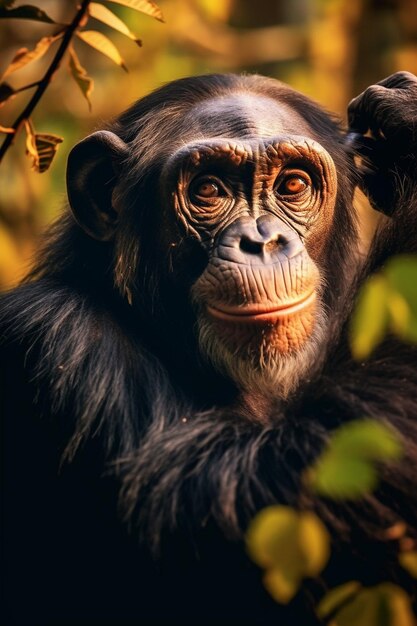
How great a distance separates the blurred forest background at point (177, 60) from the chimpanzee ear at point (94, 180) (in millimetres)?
2812

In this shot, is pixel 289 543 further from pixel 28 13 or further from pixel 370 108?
pixel 370 108

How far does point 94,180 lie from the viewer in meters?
4.60

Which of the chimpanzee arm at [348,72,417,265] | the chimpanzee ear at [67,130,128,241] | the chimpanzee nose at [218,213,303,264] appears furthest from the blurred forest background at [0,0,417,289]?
the chimpanzee nose at [218,213,303,264]

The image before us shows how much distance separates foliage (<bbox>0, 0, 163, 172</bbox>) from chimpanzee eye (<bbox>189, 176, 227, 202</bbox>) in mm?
880

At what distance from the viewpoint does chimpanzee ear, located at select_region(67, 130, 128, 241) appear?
4.50 meters

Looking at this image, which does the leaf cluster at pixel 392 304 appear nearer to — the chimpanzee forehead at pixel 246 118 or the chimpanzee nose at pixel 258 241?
the chimpanzee nose at pixel 258 241

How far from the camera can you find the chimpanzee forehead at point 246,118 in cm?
452

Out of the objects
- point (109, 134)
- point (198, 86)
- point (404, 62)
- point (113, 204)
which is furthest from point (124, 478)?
point (404, 62)

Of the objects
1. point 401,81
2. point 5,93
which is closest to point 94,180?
point 5,93

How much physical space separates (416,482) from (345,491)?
1492 mm

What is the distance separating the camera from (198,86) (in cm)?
488

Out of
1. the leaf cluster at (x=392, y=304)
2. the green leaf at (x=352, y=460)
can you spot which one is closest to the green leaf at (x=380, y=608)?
the green leaf at (x=352, y=460)

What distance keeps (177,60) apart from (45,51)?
551cm

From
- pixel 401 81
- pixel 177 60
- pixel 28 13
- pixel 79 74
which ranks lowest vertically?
pixel 401 81
